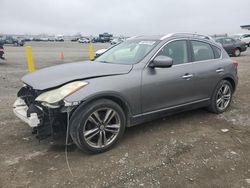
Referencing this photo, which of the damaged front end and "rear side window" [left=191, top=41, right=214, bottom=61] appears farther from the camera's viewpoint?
"rear side window" [left=191, top=41, right=214, bottom=61]

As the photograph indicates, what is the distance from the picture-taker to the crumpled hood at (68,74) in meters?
3.69

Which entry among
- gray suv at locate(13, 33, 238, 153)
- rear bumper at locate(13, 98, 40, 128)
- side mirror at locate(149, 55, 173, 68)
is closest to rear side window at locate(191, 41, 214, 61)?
gray suv at locate(13, 33, 238, 153)

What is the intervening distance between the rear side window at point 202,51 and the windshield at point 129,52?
92 centimetres

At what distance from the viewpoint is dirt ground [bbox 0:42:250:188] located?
10.3ft

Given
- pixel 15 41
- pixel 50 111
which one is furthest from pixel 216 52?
pixel 15 41

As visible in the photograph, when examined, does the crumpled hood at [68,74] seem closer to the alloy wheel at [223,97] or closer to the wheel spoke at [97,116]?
the wheel spoke at [97,116]

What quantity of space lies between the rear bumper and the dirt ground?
19.4 inches

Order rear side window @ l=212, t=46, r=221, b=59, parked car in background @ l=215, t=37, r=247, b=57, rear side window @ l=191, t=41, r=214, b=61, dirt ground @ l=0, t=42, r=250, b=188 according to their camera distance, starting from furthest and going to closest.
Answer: parked car in background @ l=215, t=37, r=247, b=57 < rear side window @ l=212, t=46, r=221, b=59 < rear side window @ l=191, t=41, r=214, b=61 < dirt ground @ l=0, t=42, r=250, b=188

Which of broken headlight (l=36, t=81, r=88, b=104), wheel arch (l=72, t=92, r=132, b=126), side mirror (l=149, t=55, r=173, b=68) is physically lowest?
wheel arch (l=72, t=92, r=132, b=126)

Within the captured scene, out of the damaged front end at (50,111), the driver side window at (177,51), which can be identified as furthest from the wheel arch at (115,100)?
the driver side window at (177,51)

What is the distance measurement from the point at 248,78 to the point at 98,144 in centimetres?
760

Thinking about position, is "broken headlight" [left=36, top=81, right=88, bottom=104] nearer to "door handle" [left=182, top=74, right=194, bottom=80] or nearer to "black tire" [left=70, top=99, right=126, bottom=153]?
"black tire" [left=70, top=99, right=126, bottom=153]

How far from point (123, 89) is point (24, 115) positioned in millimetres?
1507

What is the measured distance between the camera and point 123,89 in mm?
3822
